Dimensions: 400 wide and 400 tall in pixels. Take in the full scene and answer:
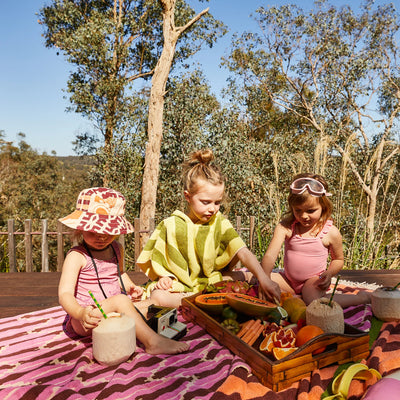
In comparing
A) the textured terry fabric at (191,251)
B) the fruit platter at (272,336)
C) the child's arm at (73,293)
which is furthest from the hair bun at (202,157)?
the child's arm at (73,293)

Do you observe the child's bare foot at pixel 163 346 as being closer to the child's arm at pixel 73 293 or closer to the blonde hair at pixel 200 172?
the child's arm at pixel 73 293

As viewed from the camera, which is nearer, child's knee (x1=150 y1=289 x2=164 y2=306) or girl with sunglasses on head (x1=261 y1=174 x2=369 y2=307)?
child's knee (x1=150 y1=289 x2=164 y2=306)

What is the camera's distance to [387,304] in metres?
1.95

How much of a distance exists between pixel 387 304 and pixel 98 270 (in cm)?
169

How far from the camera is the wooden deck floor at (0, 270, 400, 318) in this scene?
2.63m

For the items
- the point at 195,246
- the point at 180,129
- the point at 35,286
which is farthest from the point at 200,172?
the point at 180,129

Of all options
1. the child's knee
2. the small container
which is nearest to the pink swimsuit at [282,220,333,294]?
the child's knee

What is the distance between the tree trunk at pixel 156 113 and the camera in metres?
7.39

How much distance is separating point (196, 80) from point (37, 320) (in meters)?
8.02

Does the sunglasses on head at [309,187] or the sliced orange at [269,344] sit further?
the sunglasses on head at [309,187]

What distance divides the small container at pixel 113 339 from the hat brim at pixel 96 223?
0.46 meters

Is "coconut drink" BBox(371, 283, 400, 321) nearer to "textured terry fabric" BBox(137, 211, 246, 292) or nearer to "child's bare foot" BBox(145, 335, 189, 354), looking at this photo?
"textured terry fabric" BBox(137, 211, 246, 292)

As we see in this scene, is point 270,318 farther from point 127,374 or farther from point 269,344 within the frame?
point 127,374

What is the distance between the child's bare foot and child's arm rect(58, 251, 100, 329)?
331mm
